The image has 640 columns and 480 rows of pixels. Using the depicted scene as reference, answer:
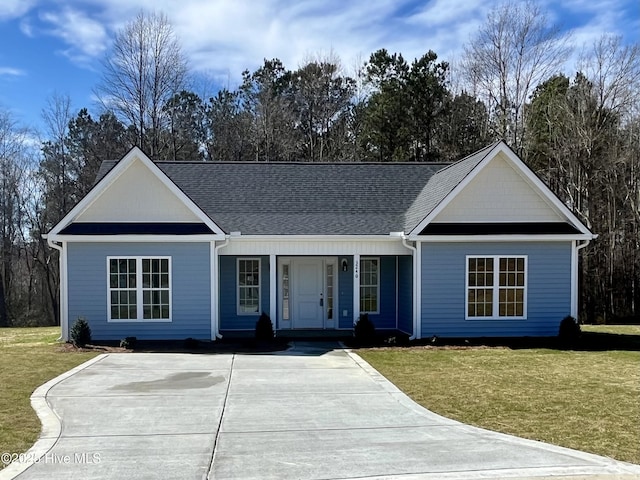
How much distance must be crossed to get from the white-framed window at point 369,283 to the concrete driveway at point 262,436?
7265 mm

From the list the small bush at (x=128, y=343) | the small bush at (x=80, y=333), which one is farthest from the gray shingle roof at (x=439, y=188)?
the small bush at (x=80, y=333)

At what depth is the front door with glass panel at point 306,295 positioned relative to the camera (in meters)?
18.7

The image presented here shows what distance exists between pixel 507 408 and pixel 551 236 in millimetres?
8970

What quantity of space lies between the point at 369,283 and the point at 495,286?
13.1 ft

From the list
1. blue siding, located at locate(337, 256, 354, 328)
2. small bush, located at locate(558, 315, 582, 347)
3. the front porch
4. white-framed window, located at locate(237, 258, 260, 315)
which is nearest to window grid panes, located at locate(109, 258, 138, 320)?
the front porch

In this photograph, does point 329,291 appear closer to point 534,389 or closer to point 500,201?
point 500,201

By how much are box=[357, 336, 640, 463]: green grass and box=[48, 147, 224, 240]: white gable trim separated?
5.69 metres

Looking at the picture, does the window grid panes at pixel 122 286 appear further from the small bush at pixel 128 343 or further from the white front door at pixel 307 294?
the white front door at pixel 307 294

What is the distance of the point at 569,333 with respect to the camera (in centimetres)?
1600

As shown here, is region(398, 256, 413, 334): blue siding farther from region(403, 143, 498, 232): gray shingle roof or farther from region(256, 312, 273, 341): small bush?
region(256, 312, 273, 341): small bush

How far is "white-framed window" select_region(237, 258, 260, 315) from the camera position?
18.2m

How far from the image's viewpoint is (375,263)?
18.8 meters

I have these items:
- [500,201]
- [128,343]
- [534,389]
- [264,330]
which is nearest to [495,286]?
[500,201]

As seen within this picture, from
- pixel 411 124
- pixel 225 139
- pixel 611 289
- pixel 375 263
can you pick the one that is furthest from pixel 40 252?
Result: pixel 611 289
